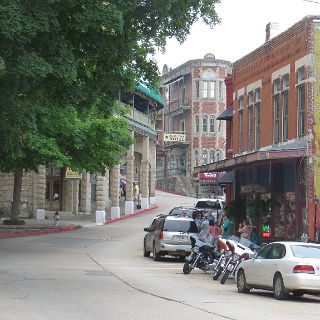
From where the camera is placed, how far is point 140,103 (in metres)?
70.6

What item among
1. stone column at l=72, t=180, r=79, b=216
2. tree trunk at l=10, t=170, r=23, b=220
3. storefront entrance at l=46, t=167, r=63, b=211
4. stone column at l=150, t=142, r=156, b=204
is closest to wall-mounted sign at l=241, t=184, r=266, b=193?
tree trunk at l=10, t=170, r=23, b=220

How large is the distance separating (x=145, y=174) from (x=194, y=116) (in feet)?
60.8

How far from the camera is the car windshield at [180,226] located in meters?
29.2

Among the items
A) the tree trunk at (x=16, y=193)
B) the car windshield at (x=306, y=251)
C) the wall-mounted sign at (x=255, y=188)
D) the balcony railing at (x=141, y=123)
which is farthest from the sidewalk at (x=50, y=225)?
the car windshield at (x=306, y=251)

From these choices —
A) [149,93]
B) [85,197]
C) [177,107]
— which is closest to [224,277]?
[85,197]

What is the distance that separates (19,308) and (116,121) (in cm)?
2909

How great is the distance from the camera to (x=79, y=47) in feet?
64.1

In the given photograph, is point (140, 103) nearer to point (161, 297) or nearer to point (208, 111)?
point (208, 111)

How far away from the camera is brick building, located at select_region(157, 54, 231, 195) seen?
82.0 metres

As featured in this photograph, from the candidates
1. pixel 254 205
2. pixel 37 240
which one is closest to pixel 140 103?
pixel 37 240

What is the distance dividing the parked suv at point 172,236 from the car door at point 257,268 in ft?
→ 33.4

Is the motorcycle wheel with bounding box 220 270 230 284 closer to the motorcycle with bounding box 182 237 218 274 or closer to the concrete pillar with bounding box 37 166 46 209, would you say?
the motorcycle with bounding box 182 237 218 274

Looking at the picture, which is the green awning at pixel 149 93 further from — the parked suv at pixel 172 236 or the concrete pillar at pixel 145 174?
the parked suv at pixel 172 236

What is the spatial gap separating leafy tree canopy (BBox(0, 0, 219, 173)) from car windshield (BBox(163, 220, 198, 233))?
8.19m
